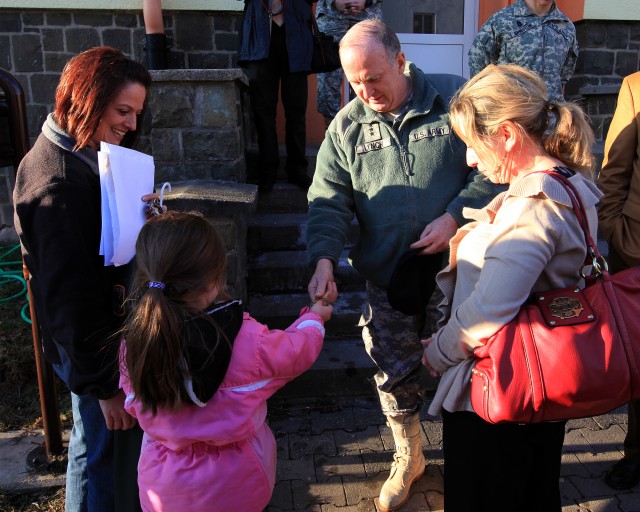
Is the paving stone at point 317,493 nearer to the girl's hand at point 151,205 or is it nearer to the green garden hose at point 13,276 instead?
the girl's hand at point 151,205

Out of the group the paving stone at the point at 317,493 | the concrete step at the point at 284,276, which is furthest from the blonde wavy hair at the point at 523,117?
the concrete step at the point at 284,276

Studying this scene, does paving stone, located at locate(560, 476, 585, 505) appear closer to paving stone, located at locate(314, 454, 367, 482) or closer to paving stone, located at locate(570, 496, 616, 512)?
paving stone, located at locate(570, 496, 616, 512)

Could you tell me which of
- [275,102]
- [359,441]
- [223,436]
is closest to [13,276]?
[275,102]

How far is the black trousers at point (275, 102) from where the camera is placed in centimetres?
458

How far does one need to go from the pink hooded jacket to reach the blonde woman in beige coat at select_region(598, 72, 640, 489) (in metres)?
1.60

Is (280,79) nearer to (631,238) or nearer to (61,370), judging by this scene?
(631,238)

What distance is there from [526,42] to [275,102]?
190 centimetres

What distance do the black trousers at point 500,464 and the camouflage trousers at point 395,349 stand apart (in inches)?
29.2

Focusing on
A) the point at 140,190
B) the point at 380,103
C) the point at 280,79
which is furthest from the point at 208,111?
the point at 140,190

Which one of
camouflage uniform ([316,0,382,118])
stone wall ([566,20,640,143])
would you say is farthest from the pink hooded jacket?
stone wall ([566,20,640,143])

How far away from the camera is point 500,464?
1.79 metres

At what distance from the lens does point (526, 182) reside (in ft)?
5.35

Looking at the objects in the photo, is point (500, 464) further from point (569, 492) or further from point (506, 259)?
point (569, 492)

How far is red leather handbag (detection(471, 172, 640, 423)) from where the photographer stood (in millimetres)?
1501
